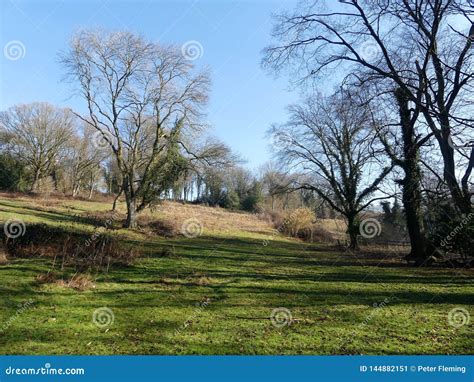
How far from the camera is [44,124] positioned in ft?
145

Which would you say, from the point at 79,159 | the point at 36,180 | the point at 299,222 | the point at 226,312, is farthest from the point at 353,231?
the point at 79,159

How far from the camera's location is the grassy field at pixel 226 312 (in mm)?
5664

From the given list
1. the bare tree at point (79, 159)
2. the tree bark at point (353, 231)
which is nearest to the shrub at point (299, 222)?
the tree bark at point (353, 231)

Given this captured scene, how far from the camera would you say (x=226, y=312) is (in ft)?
24.5

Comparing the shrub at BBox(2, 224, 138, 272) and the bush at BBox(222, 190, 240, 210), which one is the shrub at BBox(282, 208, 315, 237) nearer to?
the bush at BBox(222, 190, 240, 210)

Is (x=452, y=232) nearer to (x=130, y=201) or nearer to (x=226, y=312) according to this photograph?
(x=226, y=312)

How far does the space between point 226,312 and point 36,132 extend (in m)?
45.6

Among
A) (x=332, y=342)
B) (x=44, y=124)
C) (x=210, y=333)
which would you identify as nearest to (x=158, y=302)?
(x=210, y=333)

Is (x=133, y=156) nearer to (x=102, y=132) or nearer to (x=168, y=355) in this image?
(x=102, y=132)

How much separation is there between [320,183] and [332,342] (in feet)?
79.8

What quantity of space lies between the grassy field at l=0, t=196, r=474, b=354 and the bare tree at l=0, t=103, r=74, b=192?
127 ft

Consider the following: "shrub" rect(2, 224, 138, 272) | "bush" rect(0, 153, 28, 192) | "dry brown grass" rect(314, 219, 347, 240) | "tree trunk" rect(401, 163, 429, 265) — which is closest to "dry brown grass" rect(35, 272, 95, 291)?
"shrub" rect(2, 224, 138, 272)

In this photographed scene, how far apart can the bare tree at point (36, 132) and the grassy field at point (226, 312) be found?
127ft

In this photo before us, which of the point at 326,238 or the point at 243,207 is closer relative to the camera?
the point at 326,238
